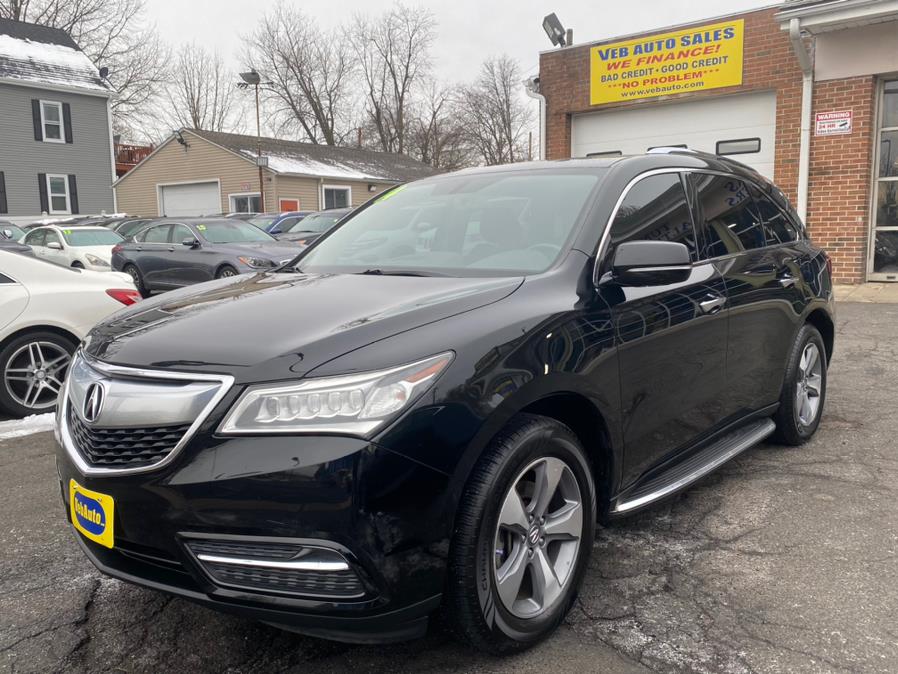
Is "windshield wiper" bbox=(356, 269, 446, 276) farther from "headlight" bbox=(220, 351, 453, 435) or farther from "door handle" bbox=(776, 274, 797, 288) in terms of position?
"door handle" bbox=(776, 274, 797, 288)

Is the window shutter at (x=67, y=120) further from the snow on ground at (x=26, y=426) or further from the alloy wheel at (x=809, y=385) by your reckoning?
the alloy wheel at (x=809, y=385)

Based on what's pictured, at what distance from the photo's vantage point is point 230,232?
14078mm

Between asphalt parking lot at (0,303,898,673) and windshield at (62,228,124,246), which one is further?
windshield at (62,228,124,246)

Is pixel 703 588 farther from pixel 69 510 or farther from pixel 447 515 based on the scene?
pixel 69 510

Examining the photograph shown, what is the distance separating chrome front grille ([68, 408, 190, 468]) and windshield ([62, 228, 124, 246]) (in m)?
15.6

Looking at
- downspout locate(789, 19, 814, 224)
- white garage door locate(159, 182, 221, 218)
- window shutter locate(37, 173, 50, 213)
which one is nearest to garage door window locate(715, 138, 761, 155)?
downspout locate(789, 19, 814, 224)

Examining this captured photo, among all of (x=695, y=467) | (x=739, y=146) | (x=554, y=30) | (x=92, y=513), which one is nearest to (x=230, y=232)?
(x=554, y=30)

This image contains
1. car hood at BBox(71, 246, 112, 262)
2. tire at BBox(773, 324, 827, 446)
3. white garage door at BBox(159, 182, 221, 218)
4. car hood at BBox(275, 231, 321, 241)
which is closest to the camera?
tire at BBox(773, 324, 827, 446)

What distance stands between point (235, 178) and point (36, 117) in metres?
7.82

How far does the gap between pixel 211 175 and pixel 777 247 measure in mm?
30930

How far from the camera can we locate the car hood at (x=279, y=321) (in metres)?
2.20

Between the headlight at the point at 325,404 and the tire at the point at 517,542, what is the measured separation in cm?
36

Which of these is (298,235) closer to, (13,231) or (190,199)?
(13,231)

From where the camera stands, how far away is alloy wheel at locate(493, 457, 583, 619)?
2.36m
